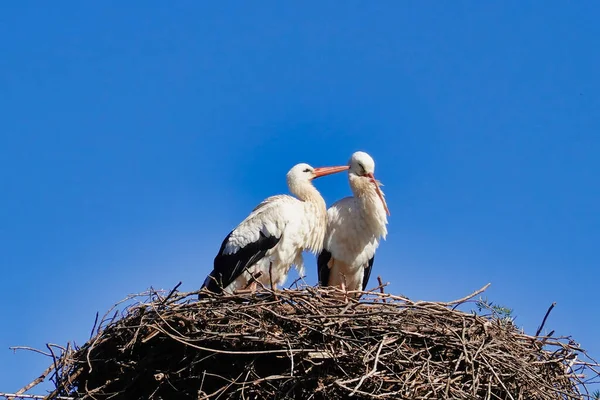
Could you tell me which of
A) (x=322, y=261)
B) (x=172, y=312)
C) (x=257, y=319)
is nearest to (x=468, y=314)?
(x=257, y=319)

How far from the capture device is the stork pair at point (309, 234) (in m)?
6.80

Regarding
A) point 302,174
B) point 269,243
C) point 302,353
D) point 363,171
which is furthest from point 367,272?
point 302,353

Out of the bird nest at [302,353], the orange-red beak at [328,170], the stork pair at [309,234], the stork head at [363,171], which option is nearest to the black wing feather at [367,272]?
the stork pair at [309,234]

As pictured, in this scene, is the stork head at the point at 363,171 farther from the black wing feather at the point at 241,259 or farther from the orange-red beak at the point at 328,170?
the black wing feather at the point at 241,259

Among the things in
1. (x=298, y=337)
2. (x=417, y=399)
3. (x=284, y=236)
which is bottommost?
(x=417, y=399)

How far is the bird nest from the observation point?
16.4ft

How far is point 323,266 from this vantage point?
7.43 meters

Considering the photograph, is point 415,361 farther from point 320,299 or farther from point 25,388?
point 25,388

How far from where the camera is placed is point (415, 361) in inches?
199

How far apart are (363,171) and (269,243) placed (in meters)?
1.08

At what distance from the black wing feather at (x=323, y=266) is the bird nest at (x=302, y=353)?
184 cm

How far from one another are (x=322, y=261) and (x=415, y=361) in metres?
2.43

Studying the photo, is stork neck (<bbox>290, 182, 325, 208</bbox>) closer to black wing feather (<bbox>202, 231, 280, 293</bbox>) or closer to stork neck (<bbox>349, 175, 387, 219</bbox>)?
stork neck (<bbox>349, 175, 387, 219</bbox>)

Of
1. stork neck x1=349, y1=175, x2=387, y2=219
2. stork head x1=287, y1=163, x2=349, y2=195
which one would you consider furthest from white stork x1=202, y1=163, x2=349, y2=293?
stork neck x1=349, y1=175, x2=387, y2=219
